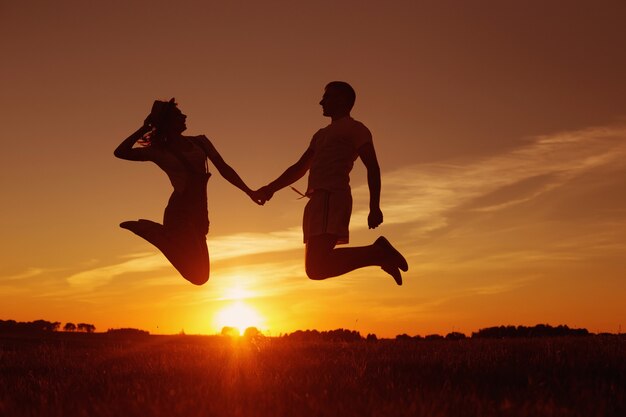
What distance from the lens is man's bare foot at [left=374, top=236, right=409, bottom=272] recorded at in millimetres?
8812

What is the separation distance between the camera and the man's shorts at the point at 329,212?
804cm

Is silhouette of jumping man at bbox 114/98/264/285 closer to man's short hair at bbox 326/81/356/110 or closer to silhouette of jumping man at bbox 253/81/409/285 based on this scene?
silhouette of jumping man at bbox 253/81/409/285

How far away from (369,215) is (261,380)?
9.02 ft

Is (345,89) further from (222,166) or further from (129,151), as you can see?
(129,151)

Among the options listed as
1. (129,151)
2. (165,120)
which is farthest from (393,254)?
(129,151)

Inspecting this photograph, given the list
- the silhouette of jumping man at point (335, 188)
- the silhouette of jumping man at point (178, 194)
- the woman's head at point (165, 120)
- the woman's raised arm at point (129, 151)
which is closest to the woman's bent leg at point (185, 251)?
the silhouette of jumping man at point (178, 194)

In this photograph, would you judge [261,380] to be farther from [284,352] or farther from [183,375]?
[284,352]

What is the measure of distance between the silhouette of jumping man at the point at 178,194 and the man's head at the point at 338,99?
185cm

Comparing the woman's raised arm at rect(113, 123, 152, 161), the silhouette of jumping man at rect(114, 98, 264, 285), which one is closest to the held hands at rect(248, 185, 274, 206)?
the silhouette of jumping man at rect(114, 98, 264, 285)

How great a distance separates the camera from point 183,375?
22.8 feet

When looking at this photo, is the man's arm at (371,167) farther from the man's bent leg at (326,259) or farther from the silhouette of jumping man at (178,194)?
the silhouette of jumping man at (178,194)

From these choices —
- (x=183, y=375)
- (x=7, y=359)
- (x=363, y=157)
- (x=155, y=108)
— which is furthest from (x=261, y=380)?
(x=7, y=359)

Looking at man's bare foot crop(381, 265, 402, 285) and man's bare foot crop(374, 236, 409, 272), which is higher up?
man's bare foot crop(374, 236, 409, 272)

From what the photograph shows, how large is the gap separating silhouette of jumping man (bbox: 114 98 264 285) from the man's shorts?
1.61 metres
